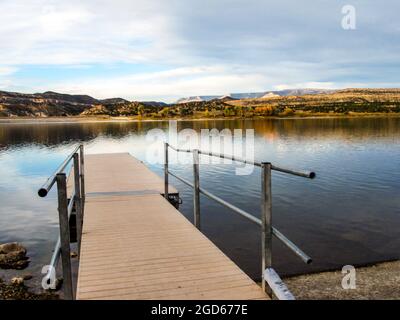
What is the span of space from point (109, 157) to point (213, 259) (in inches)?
603

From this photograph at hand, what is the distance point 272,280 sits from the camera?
14.0ft

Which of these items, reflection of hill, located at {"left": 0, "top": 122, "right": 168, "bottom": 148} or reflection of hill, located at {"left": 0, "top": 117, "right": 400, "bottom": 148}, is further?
reflection of hill, located at {"left": 0, "top": 122, "right": 168, "bottom": 148}

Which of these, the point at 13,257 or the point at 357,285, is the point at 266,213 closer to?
the point at 357,285

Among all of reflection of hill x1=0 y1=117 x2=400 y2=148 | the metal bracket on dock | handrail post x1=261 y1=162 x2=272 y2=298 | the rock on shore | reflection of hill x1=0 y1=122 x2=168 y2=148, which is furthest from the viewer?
reflection of hill x1=0 y1=122 x2=168 y2=148

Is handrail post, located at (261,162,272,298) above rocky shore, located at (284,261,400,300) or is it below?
above

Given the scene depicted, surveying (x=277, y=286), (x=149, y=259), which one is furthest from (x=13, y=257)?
(x=277, y=286)

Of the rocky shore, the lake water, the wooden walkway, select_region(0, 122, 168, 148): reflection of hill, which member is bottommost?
the rocky shore

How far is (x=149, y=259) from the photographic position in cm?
557

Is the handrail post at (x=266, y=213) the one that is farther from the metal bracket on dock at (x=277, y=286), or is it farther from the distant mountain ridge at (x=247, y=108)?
the distant mountain ridge at (x=247, y=108)

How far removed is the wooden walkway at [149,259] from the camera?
14.9ft

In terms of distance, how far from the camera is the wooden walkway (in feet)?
14.9

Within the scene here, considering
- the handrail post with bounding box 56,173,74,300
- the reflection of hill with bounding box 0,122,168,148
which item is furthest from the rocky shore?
the reflection of hill with bounding box 0,122,168,148

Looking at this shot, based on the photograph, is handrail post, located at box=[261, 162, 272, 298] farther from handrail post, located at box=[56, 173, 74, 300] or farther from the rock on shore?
the rock on shore
